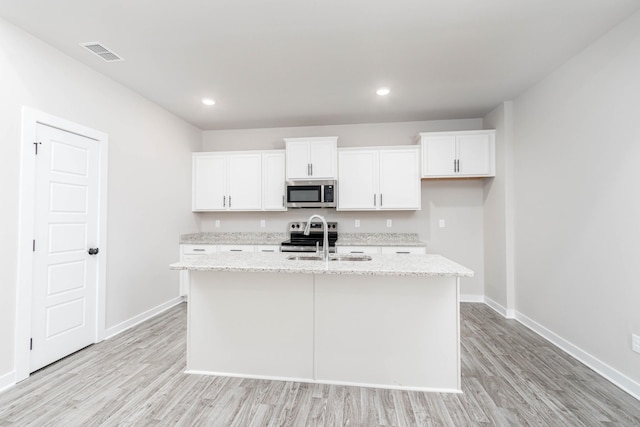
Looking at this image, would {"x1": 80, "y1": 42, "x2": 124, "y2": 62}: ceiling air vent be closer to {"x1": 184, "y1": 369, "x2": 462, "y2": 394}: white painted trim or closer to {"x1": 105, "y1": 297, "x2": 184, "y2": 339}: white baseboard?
{"x1": 105, "y1": 297, "x2": 184, "y2": 339}: white baseboard

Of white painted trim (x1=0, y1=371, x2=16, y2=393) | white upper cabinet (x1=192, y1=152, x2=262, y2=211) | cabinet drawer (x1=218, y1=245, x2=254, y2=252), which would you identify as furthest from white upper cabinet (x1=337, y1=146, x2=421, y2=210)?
white painted trim (x1=0, y1=371, x2=16, y2=393)

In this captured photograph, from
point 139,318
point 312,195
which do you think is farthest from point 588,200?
point 139,318

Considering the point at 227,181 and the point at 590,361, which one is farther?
the point at 227,181

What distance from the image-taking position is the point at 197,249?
171 inches

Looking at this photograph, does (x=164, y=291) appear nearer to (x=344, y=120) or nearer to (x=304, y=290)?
(x=304, y=290)

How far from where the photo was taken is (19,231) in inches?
89.5

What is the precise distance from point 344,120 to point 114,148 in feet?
9.70

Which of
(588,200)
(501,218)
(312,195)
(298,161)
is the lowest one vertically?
(501,218)

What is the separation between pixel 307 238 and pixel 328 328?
2.34m

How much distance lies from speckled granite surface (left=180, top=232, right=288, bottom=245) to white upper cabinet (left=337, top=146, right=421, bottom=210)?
1.20 m

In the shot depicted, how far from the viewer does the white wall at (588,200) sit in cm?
216

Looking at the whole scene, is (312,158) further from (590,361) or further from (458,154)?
(590,361)

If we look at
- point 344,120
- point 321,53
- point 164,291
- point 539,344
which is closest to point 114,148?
point 164,291

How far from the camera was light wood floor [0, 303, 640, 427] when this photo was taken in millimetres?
1846
